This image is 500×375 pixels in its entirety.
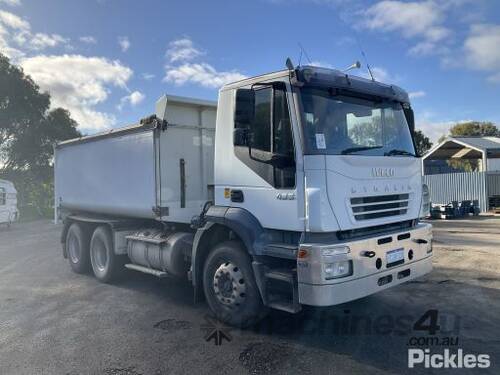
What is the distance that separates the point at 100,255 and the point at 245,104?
5443 mm

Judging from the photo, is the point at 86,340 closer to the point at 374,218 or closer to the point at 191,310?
the point at 191,310

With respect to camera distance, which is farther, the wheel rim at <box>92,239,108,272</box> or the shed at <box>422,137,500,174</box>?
the shed at <box>422,137,500,174</box>

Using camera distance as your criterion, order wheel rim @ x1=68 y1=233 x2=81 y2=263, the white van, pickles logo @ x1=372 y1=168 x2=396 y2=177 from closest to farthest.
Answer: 1. pickles logo @ x1=372 y1=168 x2=396 y2=177
2. wheel rim @ x1=68 y1=233 x2=81 y2=263
3. the white van

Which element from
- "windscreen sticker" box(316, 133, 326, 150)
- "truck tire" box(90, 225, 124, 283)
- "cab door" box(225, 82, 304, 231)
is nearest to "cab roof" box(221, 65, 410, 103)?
"cab door" box(225, 82, 304, 231)

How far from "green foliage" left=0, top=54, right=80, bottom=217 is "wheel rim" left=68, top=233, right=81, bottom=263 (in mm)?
25326

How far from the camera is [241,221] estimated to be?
5496mm

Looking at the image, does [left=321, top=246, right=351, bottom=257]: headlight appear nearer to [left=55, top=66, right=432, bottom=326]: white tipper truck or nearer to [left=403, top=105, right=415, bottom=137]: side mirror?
[left=55, top=66, right=432, bottom=326]: white tipper truck

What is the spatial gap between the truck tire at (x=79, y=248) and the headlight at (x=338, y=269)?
6.51 m

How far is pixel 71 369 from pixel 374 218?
147 inches

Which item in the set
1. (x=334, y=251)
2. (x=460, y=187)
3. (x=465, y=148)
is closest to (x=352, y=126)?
(x=334, y=251)

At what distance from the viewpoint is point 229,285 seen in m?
5.69

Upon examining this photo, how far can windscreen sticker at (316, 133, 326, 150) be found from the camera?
193 inches

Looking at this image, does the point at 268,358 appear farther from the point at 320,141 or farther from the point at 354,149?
the point at 354,149

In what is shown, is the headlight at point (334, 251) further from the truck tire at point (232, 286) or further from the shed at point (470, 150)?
the shed at point (470, 150)
